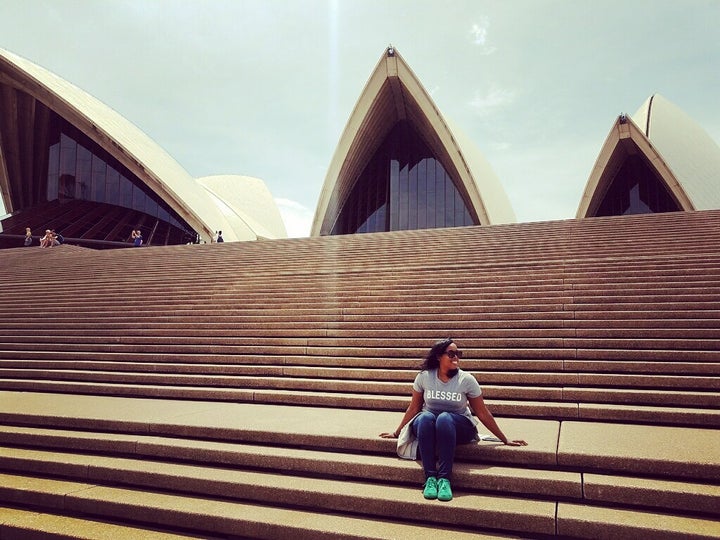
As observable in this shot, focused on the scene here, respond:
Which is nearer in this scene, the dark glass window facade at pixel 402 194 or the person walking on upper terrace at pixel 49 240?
the person walking on upper terrace at pixel 49 240

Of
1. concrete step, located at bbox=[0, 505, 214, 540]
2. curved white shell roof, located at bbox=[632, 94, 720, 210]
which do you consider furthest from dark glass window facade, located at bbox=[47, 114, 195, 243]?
curved white shell roof, located at bbox=[632, 94, 720, 210]

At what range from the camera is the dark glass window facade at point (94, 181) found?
23891 mm

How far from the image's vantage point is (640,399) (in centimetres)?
381

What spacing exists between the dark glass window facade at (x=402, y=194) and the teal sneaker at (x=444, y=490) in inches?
841

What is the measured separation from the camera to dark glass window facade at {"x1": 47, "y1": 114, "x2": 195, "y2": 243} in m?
23.9

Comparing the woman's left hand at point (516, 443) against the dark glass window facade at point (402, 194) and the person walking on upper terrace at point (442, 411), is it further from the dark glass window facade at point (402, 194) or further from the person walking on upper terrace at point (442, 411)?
the dark glass window facade at point (402, 194)

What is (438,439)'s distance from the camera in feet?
9.50

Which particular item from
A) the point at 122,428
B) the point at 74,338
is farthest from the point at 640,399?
the point at 74,338

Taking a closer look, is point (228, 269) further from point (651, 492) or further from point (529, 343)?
point (651, 492)

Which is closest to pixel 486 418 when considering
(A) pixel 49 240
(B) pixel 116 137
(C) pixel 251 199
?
(A) pixel 49 240

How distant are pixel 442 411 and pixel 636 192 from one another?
26.4m

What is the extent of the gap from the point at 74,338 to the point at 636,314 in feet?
22.5

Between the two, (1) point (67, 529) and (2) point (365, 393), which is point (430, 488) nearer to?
(2) point (365, 393)

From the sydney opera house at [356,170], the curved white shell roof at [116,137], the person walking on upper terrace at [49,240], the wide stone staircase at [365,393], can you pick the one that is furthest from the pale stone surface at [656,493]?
the curved white shell roof at [116,137]
